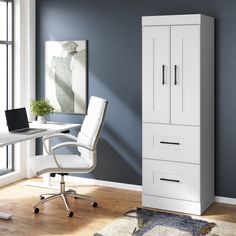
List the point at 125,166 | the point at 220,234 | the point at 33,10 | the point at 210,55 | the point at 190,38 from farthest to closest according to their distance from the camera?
the point at 33,10, the point at 125,166, the point at 210,55, the point at 190,38, the point at 220,234

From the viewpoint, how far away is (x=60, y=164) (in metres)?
4.25

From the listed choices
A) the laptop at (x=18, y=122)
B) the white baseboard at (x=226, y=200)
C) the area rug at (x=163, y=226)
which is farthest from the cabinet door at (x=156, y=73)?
the laptop at (x=18, y=122)

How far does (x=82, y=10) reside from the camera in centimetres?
522

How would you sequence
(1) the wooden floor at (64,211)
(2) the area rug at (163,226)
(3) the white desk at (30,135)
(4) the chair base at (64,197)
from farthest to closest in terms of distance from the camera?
(4) the chair base at (64,197)
(3) the white desk at (30,135)
(1) the wooden floor at (64,211)
(2) the area rug at (163,226)

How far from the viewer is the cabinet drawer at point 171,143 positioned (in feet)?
13.9

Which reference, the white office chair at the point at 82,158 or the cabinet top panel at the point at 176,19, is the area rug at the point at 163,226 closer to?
the white office chair at the point at 82,158

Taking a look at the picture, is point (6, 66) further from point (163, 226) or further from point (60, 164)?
point (163, 226)

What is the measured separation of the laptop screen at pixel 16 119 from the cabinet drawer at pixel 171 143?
3.99ft

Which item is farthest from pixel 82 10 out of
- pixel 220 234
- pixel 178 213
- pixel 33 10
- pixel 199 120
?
pixel 220 234

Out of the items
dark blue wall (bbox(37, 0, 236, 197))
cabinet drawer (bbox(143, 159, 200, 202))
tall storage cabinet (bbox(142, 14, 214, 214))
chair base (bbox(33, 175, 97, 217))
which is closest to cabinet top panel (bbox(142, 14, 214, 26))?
tall storage cabinet (bbox(142, 14, 214, 214))

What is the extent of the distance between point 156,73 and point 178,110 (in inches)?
15.7

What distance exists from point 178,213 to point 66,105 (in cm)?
185

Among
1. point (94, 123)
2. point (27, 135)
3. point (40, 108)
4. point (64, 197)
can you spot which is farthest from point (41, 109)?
point (64, 197)

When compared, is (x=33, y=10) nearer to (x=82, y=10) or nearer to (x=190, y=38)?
(x=82, y=10)
